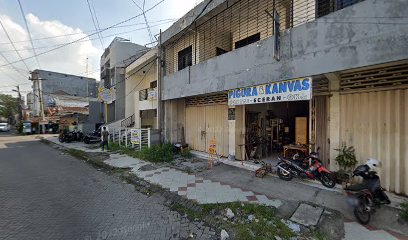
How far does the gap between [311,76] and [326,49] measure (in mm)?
693

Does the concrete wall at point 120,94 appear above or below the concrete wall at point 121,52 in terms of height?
below

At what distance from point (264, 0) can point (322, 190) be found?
21.5 feet

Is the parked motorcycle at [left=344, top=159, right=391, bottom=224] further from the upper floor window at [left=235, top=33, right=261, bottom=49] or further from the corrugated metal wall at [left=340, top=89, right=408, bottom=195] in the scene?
the upper floor window at [left=235, top=33, right=261, bottom=49]

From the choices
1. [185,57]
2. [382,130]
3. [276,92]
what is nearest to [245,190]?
[276,92]

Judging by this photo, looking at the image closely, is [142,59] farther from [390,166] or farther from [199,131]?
[390,166]

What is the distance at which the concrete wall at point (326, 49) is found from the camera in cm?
403

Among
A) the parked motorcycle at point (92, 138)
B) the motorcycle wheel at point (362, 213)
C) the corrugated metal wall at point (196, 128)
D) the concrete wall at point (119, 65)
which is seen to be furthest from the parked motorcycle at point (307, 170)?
the parked motorcycle at point (92, 138)

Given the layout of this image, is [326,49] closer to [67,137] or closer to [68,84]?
[67,137]

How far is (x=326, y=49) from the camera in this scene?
494cm

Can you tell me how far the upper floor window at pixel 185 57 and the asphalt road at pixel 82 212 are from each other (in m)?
6.85

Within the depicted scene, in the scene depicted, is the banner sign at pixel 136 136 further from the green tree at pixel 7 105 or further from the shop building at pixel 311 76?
the green tree at pixel 7 105

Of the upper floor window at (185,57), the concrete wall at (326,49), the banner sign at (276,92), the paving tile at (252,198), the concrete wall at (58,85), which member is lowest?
the paving tile at (252,198)

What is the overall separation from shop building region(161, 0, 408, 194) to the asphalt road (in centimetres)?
433

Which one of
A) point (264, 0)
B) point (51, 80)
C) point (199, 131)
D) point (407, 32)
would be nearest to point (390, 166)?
point (407, 32)
